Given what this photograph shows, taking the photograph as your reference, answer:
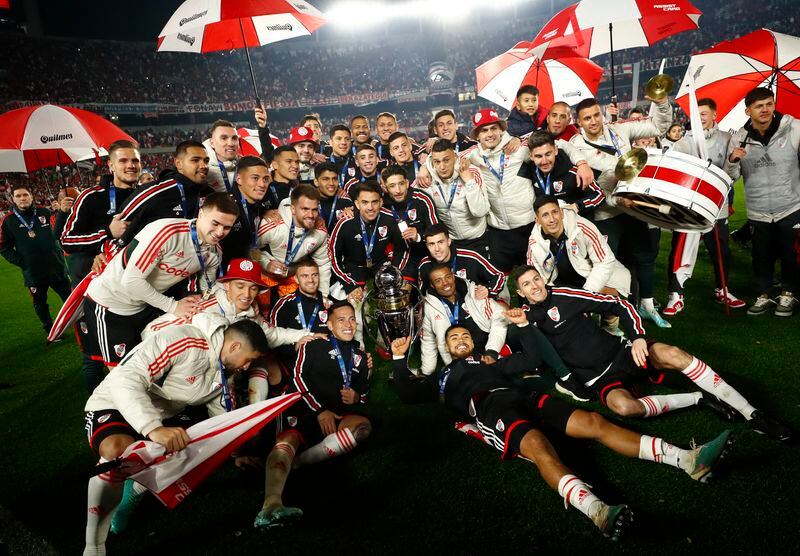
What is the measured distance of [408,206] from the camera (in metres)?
4.83

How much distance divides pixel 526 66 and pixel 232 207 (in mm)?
5827

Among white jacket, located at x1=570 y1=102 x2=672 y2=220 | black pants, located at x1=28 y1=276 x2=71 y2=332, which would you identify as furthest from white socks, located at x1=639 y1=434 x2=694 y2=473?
black pants, located at x1=28 y1=276 x2=71 y2=332

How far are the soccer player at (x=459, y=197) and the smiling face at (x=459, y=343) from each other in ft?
4.40

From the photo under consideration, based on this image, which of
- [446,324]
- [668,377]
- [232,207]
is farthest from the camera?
[446,324]

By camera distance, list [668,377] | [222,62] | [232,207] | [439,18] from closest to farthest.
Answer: [232,207] < [668,377] < [222,62] < [439,18]

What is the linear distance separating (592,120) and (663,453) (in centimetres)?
317

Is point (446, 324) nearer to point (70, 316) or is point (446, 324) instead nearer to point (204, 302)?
point (204, 302)

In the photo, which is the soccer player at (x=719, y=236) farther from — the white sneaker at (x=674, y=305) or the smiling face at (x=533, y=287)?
the smiling face at (x=533, y=287)

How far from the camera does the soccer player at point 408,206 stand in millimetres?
4773

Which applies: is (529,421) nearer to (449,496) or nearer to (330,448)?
(449,496)

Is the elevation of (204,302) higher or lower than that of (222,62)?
lower

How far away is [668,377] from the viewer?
3770mm

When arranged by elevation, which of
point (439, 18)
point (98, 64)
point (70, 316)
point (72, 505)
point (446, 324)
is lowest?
point (72, 505)

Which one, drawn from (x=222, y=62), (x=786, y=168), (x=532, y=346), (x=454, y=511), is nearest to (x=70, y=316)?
(x=454, y=511)
